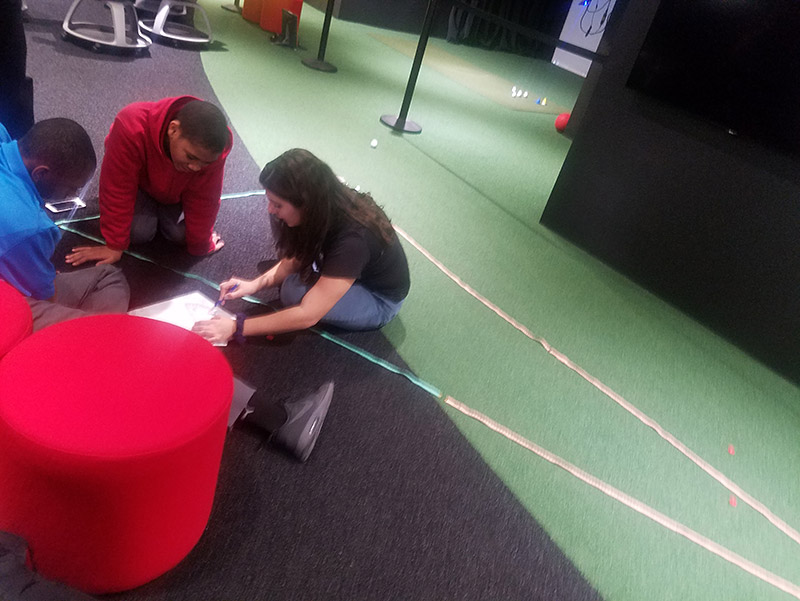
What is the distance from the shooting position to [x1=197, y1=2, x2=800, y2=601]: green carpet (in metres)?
1.73

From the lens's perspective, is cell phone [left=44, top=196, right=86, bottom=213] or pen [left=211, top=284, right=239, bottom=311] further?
cell phone [left=44, top=196, right=86, bottom=213]

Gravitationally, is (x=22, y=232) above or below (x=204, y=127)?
below

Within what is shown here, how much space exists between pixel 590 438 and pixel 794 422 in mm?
1213

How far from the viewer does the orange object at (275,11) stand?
586 centimetres

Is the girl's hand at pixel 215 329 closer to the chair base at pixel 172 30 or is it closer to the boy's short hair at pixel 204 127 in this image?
the boy's short hair at pixel 204 127

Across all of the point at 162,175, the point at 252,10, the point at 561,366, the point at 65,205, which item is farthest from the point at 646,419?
the point at 252,10

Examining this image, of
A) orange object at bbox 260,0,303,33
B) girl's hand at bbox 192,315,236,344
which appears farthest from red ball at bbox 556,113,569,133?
Result: girl's hand at bbox 192,315,236,344

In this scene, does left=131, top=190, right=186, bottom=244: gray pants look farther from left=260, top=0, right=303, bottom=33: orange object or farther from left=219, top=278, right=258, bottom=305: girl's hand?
left=260, top=0, right=303, bottom=33: orange object

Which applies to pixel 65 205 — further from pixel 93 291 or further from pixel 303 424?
pixel 303 424

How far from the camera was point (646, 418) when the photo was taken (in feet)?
7.18

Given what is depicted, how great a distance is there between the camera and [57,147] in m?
1.49

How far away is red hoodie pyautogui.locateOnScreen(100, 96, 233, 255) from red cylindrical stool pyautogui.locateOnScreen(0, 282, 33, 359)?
82 centimetres

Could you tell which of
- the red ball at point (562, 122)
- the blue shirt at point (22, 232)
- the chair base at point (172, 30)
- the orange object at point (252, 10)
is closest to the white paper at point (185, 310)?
the blue shirt at point (22, 232)

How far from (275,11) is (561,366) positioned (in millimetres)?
5373
